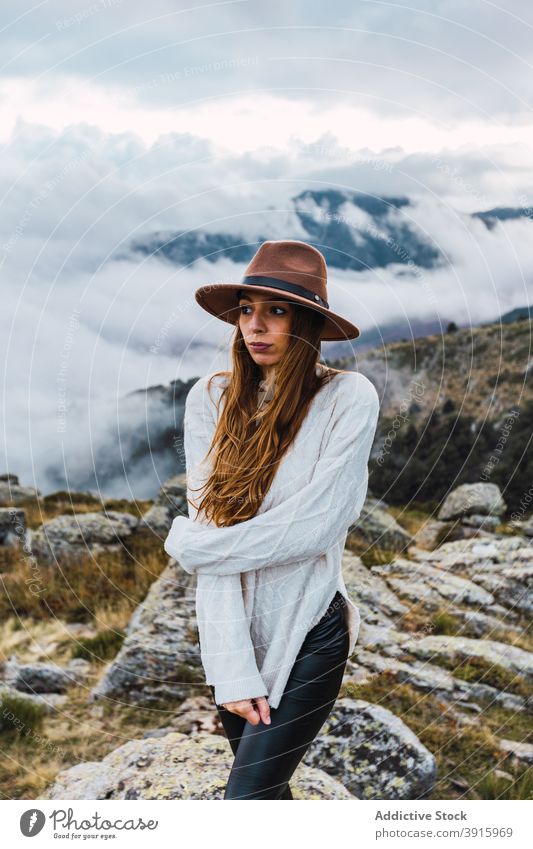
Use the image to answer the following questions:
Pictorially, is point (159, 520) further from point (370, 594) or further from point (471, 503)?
point (471, 503)

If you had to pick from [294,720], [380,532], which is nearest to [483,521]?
[380,532]

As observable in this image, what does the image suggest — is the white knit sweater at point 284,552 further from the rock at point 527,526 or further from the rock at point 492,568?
the rock at point 527,526

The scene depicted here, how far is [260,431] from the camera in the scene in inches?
111

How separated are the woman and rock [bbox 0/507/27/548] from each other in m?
5.81

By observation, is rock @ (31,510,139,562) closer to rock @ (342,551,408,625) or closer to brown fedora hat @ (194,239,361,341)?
rock @ (342,551,408,625)

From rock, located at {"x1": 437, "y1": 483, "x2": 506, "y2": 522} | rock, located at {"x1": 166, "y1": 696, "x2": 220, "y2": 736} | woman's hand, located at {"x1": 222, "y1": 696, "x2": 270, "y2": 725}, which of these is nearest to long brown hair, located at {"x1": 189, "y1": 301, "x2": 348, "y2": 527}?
woman's hand, located at {"x1": 222, "y1": 696, "x2": 270, "y2": 725}

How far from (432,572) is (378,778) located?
8.87 feet

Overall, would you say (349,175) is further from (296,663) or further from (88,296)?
(296,663)

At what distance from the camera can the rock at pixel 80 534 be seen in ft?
25.0

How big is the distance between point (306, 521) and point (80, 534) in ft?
17.9

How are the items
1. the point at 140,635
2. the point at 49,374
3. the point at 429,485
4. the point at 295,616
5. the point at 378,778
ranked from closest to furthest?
1. the point at 295,616
2. the point at 378,778
3. the point at 49,374
4. the point at 140,635
5. the point at 429,485

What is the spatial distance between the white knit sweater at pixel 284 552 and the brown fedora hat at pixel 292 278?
24cm

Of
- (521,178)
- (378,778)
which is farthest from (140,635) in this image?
(521,178)

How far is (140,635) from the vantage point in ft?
18.6
